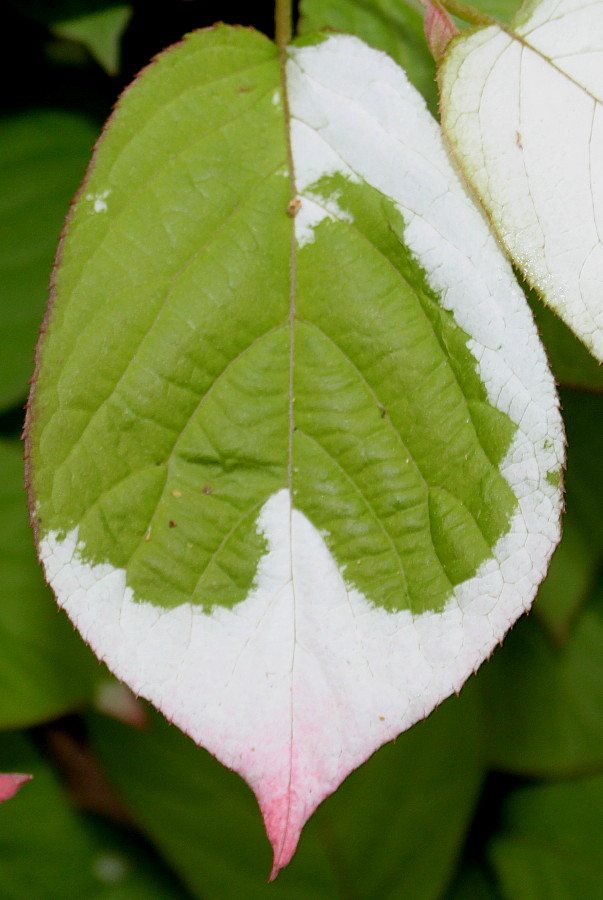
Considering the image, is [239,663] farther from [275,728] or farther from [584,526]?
[584,526]

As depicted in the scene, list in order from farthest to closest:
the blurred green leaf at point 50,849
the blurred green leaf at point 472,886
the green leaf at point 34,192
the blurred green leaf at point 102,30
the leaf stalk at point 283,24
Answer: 1. the blurred green leaf at point 472,886
2. the blurred green leaf at point 50,849
3. the green leaf at point 34,192
4. the blurred green leaf at point 102,30
5. the leaf stalk at point 283,24

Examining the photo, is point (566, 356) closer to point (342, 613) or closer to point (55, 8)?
point (342, 613)

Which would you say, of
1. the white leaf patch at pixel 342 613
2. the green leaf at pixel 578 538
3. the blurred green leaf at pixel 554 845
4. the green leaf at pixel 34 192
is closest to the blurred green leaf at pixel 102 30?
the green leaf at pixel 34 192

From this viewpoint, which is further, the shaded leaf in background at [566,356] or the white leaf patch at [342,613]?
the shaded leaf in background at [566,356]

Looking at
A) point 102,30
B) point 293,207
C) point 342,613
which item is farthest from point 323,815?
point 102,30

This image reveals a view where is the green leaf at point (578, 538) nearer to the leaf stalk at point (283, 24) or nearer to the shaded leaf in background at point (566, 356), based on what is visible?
the shaded leaf in background at point (566, 356)

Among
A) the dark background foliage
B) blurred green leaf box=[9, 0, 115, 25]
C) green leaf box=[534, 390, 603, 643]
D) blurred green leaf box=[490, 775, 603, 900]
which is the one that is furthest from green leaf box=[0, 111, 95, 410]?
blurred green leaf box=[490, 775, 603, 900]
